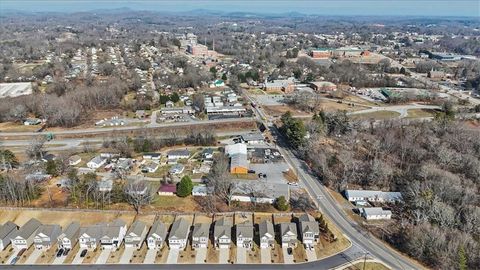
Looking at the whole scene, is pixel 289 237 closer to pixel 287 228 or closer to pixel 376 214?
pixel 287 228

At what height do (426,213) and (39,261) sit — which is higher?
(426,213)

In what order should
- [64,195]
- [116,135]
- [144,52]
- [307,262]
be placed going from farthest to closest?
[144,52]
[116,135]
[64,195]
[307,262]

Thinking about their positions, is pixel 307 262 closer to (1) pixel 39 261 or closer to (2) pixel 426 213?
(2) pixel 426 213

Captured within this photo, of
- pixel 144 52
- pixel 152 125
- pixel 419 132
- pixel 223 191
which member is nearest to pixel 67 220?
pixel 223 191

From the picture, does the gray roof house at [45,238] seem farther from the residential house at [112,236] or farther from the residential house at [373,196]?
the residential house at [373,196]

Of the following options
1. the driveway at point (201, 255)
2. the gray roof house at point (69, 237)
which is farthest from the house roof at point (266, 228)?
the gray roof house at point (69, 237)

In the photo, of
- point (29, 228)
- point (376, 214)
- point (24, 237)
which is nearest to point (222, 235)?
point (376, 214)
